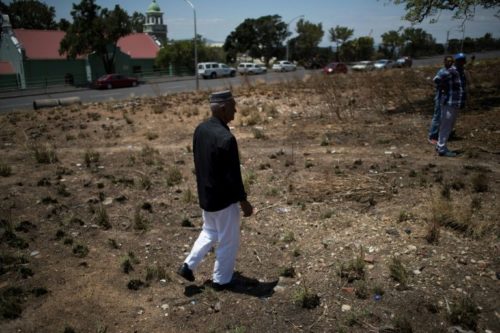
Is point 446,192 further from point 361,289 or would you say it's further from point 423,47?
point 423,47

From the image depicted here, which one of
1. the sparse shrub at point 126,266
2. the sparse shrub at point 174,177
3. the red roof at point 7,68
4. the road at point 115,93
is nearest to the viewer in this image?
the sparse shrub at point 126,266

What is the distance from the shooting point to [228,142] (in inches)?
139

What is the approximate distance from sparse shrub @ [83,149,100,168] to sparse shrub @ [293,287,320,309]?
5877 mm

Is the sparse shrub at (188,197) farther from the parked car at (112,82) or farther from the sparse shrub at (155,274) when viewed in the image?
the parked car at (112,82)

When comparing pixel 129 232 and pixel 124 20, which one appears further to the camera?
pixel 124 20

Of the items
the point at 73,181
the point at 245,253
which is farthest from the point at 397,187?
the point at 73,181

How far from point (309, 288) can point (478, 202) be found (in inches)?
112

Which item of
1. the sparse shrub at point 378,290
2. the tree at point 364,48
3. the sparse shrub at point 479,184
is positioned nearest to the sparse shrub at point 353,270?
the sparse shrub at point 378,290

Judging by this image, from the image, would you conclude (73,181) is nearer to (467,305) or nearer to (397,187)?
(397,187)

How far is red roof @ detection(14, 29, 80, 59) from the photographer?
1609 inches

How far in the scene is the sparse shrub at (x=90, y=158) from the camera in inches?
324

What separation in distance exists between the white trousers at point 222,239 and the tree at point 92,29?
39080mm

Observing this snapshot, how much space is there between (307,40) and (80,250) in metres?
71.9

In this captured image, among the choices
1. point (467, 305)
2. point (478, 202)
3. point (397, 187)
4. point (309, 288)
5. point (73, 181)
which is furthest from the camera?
point (73, 181)
